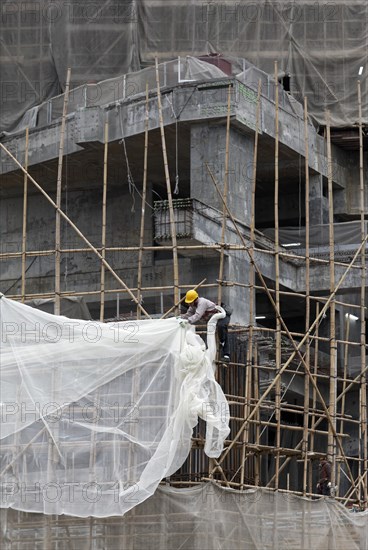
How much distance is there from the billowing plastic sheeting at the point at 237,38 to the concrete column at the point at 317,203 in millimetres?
1492

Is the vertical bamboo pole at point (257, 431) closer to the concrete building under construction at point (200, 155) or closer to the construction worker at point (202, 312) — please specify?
the construction worker at point (202, 312)

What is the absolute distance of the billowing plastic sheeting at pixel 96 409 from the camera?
22453 millimetres

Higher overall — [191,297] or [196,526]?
[191,297]

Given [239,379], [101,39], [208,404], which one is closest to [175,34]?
[101,39]

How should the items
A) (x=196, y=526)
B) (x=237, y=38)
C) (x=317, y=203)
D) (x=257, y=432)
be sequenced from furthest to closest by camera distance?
(x=317, y=203), (x=237, y=38), (x=257, y=432), (x=196, y=526)

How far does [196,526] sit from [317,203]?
47.5 feet

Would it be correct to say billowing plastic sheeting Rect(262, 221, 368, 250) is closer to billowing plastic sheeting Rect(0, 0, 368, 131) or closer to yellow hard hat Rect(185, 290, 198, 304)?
billowing plastic sheeting Rect(0, 0, 368, 131)

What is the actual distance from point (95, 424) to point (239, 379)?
13.1ft

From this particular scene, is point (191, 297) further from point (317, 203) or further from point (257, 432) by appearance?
point (317, 203)

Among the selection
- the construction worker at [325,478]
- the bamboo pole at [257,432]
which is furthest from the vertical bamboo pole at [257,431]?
the construction worker at [325,478]

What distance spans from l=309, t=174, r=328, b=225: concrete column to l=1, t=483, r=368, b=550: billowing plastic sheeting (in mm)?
12381

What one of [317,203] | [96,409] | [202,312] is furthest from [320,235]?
[96,409]

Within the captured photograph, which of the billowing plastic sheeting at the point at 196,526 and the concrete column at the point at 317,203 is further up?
the concrete column at the point at 317,203

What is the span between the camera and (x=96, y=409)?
74.7 feet
